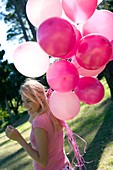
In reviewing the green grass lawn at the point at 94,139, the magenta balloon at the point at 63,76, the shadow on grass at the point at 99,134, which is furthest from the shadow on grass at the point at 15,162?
the magenta balloon at the point at 63,76

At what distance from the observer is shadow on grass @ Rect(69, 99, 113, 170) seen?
17.4 ft

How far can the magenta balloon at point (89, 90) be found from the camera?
8.52 ft

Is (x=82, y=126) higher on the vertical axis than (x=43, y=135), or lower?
lower

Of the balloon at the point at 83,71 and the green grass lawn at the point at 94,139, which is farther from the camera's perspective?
the green grass lawn at the point at 94,139

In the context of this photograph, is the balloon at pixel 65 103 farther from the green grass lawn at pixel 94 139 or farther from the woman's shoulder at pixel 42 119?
the green grass lawn at pixel 94 139

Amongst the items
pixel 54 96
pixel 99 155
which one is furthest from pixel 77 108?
pixel 99 155

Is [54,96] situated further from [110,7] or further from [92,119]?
[110,7]

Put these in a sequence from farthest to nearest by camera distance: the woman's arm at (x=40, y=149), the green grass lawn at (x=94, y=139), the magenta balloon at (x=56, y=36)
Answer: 1. the green grass lawn at (x=94, y=139)
2. the woman's arm at (x=40, y=149)
3. the magenta balloon at (x=56, y=36)

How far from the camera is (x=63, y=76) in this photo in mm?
2486

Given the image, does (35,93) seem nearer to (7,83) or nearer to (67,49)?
(67,49)

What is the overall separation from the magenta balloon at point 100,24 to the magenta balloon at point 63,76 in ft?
1.07

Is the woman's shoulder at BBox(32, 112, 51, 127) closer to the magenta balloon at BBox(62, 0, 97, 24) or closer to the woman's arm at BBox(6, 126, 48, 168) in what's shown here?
the woman's arm at BBox(6, 126, 48, 168)

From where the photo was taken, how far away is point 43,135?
242 centimetres

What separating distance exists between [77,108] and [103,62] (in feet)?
1.45
